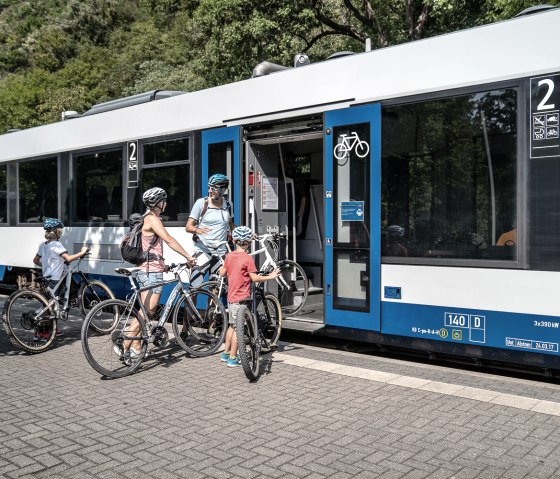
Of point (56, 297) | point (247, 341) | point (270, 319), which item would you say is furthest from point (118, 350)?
point (56, 297)

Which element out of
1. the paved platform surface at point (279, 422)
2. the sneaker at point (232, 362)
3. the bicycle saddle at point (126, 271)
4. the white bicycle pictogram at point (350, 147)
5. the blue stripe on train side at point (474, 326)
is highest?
the white bicycle pictogram at point (350, 147)

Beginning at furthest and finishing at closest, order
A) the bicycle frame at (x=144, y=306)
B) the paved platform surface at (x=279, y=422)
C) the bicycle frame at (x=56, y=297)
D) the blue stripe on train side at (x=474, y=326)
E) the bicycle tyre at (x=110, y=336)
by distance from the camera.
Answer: the bicycle frame at (x=56, y=297)
the bicycle frame at (x=144, y=306)
the bicycle tyre at (x=110, y=336)
the blue stripe on train side at (x=474, y=326)
the paved platform surface at (x=279, y=422)

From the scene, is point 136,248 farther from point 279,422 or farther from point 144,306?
point 279,422

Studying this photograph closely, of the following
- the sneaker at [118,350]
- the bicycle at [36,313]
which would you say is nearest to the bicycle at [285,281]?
the sneaker at [118,350]

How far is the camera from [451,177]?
21.1 feet

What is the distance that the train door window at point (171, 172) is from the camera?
9258 mm

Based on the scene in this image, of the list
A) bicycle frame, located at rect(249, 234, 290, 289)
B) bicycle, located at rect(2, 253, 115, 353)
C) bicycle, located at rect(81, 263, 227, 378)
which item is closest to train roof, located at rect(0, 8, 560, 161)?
bicycle frame, located at rect(249, 234, 290, 289)

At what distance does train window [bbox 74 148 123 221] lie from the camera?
1034 centimetres

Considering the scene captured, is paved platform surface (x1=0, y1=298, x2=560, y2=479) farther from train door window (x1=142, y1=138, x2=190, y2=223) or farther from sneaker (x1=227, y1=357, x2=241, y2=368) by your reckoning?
train door window (x1=142, y1=138, x2=190, y2=223)

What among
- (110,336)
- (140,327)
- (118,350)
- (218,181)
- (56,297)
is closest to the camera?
(110,336)

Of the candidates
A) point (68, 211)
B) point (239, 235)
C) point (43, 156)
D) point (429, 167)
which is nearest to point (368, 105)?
point (429, 167)

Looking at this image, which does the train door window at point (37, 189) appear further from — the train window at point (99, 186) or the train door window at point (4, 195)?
the train window at point (99, 186)

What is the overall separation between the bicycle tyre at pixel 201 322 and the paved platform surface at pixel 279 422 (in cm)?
35

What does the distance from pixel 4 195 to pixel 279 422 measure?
10131 millimetres
